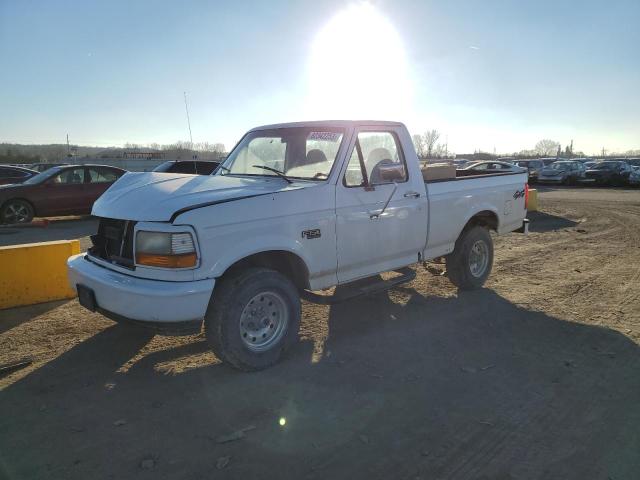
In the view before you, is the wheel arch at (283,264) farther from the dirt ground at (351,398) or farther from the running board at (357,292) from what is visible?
the dirt ground at (351,398)

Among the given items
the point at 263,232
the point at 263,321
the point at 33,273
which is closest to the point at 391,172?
the point at 263,232

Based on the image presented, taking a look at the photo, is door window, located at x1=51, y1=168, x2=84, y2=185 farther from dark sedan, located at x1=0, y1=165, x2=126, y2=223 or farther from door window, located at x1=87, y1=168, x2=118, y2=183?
door window, located at x1=87, y1=168, x2=118, y2=183

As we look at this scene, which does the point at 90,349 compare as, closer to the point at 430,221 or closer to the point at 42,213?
the point at 430,221

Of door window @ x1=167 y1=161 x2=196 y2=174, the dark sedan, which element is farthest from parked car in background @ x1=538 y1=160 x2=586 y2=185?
the dark sedan

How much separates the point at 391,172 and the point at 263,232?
4.91 ft

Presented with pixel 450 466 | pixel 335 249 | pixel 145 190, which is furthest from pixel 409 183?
pixel 450 466

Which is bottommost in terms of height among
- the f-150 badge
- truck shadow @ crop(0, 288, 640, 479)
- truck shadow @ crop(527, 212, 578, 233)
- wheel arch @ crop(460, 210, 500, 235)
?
truck shadow @ crop(0, 288, 640, 479)

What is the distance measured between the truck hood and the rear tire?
2680mm

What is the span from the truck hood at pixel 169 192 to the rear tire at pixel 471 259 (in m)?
2.68

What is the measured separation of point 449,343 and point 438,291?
72.0 inches

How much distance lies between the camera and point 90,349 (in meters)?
4.28

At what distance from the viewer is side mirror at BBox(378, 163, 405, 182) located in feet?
14.3

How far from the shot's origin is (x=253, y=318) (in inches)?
150

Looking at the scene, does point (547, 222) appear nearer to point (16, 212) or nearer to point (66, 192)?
point (66, 192)
